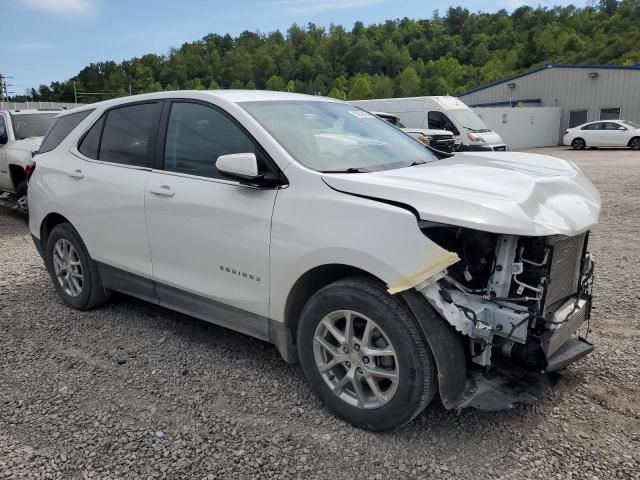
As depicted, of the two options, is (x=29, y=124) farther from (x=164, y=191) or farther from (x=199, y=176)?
(x=199, y=176)

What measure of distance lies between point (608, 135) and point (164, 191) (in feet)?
91.1

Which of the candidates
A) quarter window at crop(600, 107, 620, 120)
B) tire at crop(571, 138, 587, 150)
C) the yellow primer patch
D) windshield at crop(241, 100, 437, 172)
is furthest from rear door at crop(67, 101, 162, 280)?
quarter window at crop(600, 107, 620, 120)

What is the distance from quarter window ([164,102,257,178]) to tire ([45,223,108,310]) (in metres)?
1.37

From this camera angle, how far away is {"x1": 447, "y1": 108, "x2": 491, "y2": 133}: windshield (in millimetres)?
18453

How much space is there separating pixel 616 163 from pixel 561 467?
19.0 m

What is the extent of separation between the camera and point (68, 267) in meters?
4.78

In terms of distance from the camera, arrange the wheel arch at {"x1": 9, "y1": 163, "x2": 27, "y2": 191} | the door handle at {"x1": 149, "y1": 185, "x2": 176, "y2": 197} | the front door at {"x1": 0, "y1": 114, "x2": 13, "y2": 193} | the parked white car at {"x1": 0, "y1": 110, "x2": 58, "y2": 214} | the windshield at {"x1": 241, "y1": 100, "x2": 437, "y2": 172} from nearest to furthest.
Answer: the windshield at {"x1": 241, "y1": 100, "x2": 437, "y2": 172} < the door handle at {"x1": 149, "y1": 185, "x2": 176, "y2": 197} < the parked white car at {"x1": 0, "y1": 110, "x2": 58, "y2": 214} < the wheel arch at {"x1": 9, "y1": 163, "x2": 27, "y2": 191} < the front door at {"x1": 0, "y1": 114, "x2": 13, "y2": 193}

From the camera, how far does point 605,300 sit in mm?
4812

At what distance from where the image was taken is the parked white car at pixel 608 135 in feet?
84.9

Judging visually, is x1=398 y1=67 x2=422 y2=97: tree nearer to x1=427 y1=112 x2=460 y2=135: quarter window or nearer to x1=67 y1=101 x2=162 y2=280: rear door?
x1=427 y1=112 x2=460 y2=135: quarter window

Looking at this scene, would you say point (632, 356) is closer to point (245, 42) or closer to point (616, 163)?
point (616, 163)

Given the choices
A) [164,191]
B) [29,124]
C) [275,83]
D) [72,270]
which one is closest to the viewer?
[164,191]

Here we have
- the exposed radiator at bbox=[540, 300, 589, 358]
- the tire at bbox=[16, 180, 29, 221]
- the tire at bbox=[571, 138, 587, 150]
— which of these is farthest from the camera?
the tire at bbox=[571, 138, 587, 150]

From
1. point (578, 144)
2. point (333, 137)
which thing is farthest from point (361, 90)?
point (333, 137)
